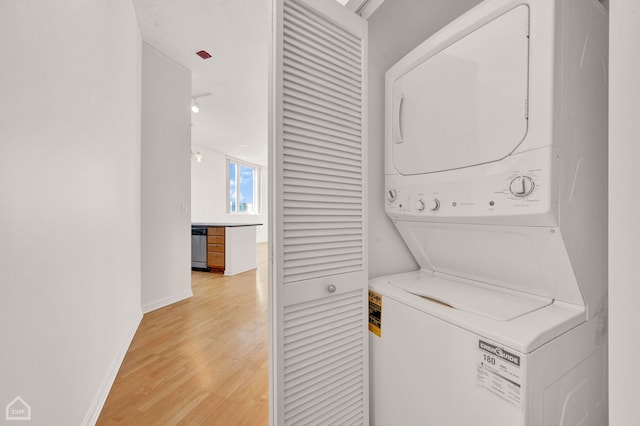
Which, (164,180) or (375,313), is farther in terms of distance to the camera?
(164,180)

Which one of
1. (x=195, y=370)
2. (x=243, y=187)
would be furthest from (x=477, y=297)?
(x=243, y=187)

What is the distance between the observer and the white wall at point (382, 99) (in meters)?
1.34

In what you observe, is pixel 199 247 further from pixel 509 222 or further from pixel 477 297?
pixel 509 222

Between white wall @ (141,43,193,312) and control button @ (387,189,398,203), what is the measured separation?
8.51ft

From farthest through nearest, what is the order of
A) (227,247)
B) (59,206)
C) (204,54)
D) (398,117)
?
(227,247) → (204,54) → (398,117) → (59,206)

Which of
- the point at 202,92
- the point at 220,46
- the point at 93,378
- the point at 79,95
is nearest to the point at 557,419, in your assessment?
the point at 93,378

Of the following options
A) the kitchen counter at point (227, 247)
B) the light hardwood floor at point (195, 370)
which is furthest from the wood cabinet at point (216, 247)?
the light hardwood floor at point (195, 370)

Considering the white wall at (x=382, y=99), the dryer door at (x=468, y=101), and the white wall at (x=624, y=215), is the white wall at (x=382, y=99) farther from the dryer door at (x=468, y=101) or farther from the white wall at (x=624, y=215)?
the white wall at (x=624, y=215)

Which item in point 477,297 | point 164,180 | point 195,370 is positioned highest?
point 164,180

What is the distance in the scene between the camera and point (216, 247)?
4621 mm

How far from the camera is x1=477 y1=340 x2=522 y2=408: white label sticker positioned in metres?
0.68

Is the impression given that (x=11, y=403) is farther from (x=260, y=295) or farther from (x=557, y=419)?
(x=260, y=295)

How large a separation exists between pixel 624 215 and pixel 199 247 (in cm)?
519

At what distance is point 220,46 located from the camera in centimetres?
273
